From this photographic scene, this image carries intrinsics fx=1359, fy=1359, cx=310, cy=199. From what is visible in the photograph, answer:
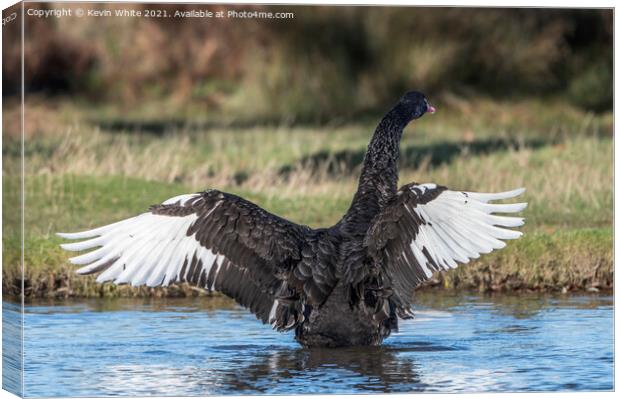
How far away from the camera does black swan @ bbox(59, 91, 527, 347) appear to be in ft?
29.5

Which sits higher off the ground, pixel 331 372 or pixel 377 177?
pixel 377 177

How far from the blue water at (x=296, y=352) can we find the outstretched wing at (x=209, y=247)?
1.81 feet

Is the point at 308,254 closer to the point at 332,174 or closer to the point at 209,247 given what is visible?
the point at 209,247

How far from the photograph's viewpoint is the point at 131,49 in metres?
16.8

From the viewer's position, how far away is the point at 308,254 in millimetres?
9141

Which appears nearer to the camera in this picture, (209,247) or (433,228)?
(433,228)

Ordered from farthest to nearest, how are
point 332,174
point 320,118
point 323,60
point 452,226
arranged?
point 320,118
point 323,60
point 332,174
point 452,226

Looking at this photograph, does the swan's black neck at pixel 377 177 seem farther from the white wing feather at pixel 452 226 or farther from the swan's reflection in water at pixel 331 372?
the swan's reflection in water at pixel 331 372

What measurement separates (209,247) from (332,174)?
291 inches

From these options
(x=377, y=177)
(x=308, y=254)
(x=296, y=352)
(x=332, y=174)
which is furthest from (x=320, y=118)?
(x=308, y=254)

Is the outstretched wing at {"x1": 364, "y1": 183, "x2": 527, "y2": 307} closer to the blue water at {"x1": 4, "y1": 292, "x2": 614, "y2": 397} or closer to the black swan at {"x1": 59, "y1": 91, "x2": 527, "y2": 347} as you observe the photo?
the black swan at {"x1": 59, "y1": 91, "x2": 527, "y2": 347}

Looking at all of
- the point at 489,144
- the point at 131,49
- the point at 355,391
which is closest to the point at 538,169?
the point at 489,144

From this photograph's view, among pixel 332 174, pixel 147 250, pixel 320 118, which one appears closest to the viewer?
pixel 147 250

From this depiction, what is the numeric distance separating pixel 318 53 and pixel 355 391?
9.33 m
